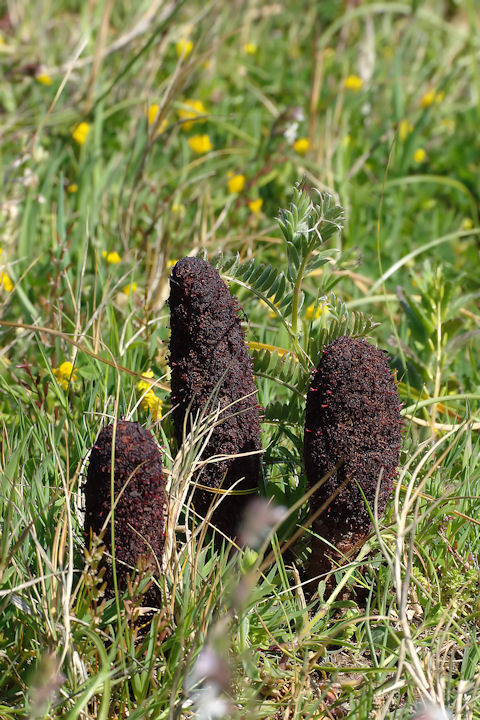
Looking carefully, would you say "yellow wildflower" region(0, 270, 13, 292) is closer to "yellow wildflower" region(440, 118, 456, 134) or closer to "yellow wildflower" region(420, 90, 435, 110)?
"yellow wildflower" region(420, 90, 435, 110)

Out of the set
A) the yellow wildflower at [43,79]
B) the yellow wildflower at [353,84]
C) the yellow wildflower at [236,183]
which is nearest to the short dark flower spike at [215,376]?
the yellow wildflower at [236,183]

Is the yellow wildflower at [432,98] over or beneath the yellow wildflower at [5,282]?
over

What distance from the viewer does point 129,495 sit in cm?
178

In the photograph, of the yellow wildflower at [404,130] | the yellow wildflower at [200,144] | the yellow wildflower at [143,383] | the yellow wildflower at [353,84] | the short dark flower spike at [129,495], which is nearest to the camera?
the short dark flower spike at [129,495]

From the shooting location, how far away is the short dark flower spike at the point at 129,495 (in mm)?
1774

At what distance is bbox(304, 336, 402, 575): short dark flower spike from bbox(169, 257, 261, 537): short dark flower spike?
0.18m

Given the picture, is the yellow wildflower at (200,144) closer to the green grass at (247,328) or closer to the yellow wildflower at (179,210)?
the green grass at (247,328)

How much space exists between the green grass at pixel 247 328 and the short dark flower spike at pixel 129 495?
0.09 metres

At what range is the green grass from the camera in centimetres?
178

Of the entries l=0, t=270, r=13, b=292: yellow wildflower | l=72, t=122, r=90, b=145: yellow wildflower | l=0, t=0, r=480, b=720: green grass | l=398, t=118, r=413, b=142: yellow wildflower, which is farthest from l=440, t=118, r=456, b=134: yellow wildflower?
l=0, t=270, r=13, b=292: yellow wildflower

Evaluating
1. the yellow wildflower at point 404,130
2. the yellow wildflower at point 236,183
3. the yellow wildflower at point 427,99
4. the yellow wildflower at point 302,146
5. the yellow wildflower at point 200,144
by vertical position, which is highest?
the yellow wildflower at point 427,99

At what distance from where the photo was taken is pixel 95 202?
3.94 metres

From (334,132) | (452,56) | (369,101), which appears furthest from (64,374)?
(452,56)

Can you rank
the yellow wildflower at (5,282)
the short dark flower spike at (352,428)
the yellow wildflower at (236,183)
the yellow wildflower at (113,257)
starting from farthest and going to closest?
the yellow wildflower at (236,183) < the yellow wildflower at (113,257) < the yellow wildflower at (5,282) < the short dark flower spike at (352,428)
